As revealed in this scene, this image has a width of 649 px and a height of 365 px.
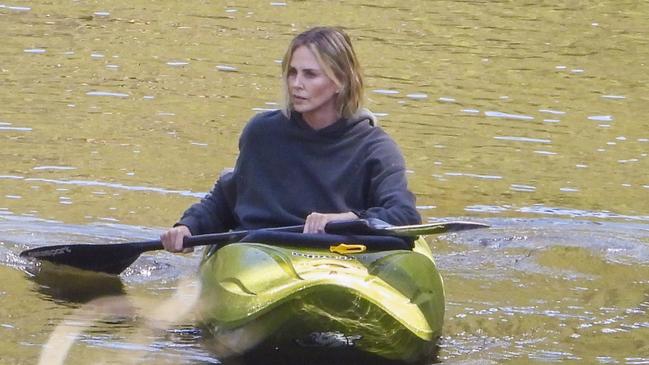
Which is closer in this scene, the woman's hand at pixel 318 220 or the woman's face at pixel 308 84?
the woman's hand at pixel 318 220

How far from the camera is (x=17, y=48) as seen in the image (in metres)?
13.1

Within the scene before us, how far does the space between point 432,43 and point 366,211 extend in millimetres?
8937

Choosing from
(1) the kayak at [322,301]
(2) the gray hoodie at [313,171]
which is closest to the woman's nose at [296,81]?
(2) the gray hoodie at [313,171]

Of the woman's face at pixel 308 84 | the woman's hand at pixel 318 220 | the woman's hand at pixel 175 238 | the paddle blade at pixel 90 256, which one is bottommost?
the paddle blade at pixel 90 256

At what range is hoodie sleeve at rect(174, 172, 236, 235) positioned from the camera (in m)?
6.29

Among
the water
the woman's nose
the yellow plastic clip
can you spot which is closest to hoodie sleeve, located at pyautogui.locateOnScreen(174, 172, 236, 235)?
the water

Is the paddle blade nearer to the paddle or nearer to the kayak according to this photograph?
the paddle

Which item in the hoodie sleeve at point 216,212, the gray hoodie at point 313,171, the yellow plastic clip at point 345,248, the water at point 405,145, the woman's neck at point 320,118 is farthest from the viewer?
the water at point 405,145

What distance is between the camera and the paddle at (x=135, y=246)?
5.60 meters

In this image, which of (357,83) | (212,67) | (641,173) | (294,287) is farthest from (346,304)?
(212,67)

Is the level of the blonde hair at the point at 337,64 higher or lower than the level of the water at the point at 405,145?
higher

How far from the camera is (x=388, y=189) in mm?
5918

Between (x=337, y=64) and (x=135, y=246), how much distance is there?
1.32 meters

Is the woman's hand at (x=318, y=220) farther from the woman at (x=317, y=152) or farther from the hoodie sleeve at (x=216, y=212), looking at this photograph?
the hoodie sleeve at (x=216, y=212)
